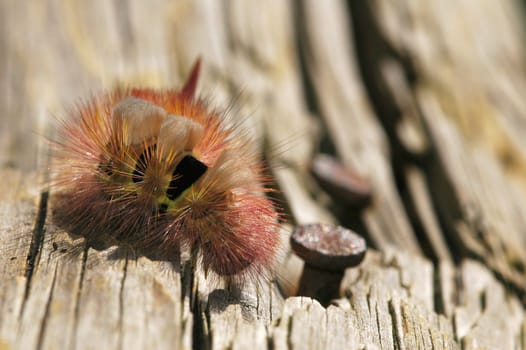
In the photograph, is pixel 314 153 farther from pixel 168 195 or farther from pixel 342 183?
pixel 168 195

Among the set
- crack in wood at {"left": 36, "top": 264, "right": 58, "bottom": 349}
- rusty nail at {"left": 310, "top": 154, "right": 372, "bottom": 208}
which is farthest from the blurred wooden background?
rusty nail at {"left": 310, "top": 154, "right": 372, "bottom": 208}

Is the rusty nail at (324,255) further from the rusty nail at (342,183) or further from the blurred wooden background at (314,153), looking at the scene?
the rusty nail at (342,183)

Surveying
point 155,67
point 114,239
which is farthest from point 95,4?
point 114,239

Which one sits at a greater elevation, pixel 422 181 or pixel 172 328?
pixel 422 181

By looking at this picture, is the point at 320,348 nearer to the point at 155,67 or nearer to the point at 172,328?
the point at 172,328

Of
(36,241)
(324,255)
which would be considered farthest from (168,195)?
(324,255)

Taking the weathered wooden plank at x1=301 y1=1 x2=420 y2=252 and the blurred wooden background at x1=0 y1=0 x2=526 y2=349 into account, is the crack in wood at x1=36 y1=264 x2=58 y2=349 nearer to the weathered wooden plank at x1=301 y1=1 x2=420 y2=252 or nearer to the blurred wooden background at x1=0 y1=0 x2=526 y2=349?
the blurred wooden background at x1=0 y1=0 x2=526 y2=349

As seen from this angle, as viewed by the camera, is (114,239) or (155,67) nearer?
(114,239)
